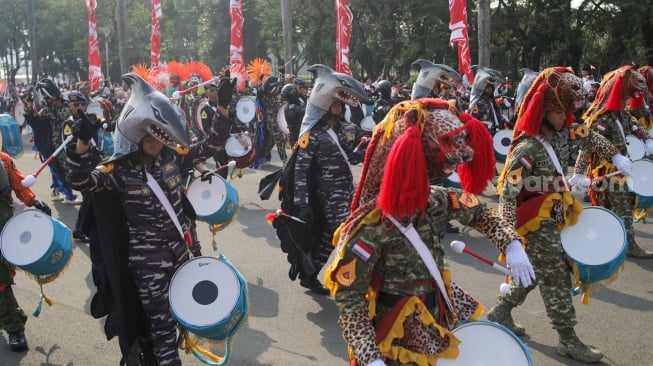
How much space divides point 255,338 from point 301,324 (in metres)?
0.49

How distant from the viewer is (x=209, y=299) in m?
4.10

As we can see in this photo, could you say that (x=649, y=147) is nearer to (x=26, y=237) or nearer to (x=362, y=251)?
(x=362, y=251)

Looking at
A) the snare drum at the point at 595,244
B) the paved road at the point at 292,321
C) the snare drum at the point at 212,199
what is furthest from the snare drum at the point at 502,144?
the snare drum at the point at 595,244

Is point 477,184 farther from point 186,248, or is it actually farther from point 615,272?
point 615,272

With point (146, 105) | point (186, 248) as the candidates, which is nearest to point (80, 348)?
point (186, 248)

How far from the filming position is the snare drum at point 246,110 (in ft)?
46.9

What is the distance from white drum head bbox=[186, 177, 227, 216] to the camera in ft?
22.8

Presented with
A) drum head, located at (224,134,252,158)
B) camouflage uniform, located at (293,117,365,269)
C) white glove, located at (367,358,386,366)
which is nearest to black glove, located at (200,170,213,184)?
camouflage uniform, located at (293,117,365,269)

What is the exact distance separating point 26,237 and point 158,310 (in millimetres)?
1871

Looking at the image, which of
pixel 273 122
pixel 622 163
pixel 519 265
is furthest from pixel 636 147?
pixel 273 122

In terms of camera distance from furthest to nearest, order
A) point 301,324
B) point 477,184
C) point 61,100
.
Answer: point 61,100 → point 301,324 → point 477,184

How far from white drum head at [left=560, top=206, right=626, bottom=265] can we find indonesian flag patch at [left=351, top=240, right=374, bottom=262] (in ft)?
9.11

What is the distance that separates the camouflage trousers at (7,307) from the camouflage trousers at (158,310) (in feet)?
6.21

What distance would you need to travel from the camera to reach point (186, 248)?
439 cm
